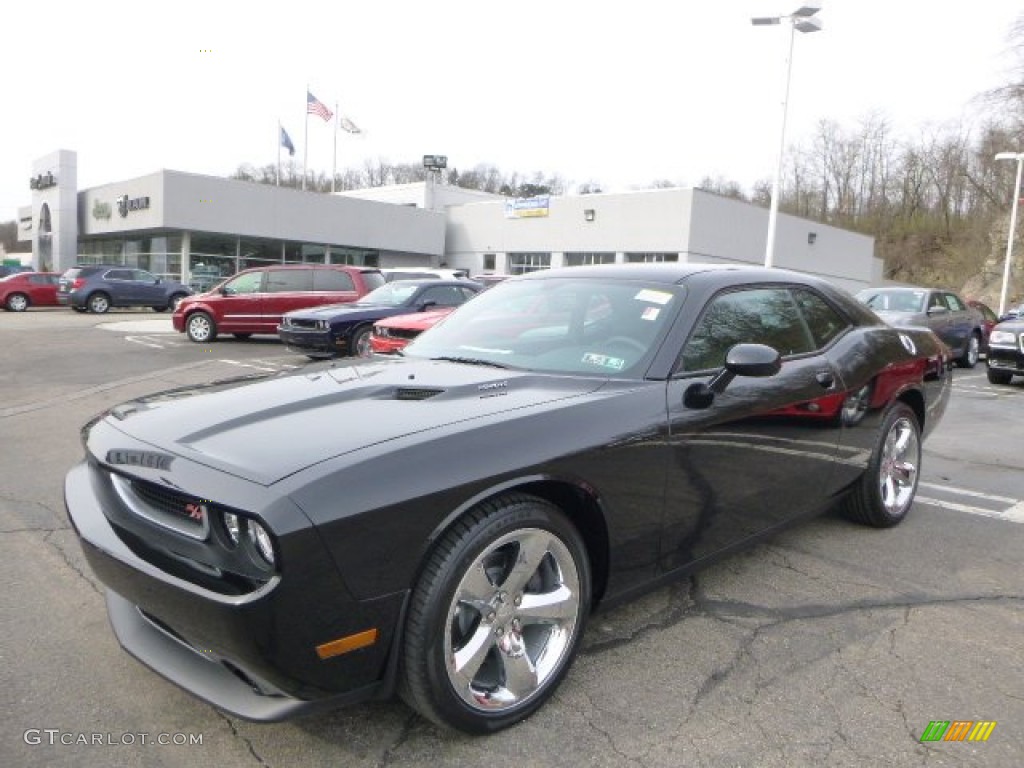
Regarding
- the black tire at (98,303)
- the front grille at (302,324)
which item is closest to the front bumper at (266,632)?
the front grille at (302,324)

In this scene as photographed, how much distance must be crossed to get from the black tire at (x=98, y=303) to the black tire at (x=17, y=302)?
355 cm

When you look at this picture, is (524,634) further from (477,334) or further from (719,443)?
(477,334)

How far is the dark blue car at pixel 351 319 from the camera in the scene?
12.1 m

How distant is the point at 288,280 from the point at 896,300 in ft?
39.2

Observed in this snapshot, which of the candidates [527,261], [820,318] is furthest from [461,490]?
[527,261]

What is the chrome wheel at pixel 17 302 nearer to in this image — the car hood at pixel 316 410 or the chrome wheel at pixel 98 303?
the chrome wheel at pixel 98 303

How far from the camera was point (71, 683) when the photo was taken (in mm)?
2650

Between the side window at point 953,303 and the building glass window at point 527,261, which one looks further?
the building glass window at point 527,261

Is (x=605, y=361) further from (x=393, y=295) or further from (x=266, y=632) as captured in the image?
(x=393, y=295)

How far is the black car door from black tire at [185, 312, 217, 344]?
13891mm

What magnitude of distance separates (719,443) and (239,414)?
6.09 ft

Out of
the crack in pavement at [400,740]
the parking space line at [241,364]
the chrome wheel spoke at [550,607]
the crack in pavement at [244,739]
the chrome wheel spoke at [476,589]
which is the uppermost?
the chrome wheel spoke at [476,589]

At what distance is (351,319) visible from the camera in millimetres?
12156

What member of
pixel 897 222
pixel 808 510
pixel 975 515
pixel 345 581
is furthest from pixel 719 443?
pixel 897 222
